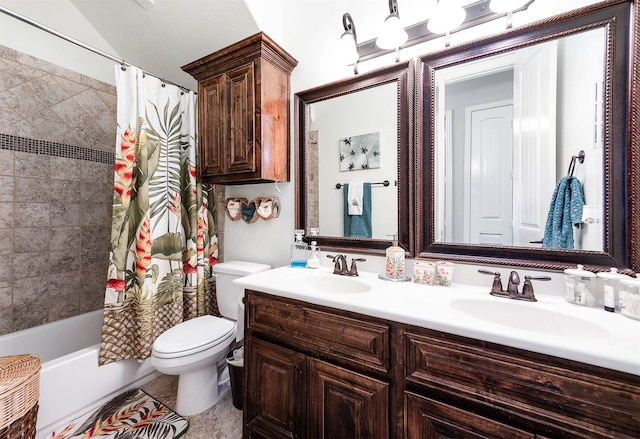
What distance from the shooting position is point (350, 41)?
4.52ft

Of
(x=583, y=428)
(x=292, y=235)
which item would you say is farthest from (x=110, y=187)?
(x=583, y=428)

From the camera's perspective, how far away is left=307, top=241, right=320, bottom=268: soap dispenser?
1508 millimetres

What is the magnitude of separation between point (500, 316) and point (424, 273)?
0.32 meters

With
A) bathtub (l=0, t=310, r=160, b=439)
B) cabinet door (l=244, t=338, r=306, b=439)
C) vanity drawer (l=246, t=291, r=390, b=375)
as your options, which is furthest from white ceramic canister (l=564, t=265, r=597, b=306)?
bathtub (l=0, t=310, r=160, b=439)

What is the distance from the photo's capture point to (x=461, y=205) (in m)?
1.22

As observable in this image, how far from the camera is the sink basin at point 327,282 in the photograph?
4.26 feet

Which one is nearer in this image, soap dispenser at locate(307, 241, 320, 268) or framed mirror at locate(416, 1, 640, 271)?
framed mirror at locate(416, 1, 640, 271)

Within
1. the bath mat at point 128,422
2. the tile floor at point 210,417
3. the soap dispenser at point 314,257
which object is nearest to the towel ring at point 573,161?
the soap dispenser at point 314,257

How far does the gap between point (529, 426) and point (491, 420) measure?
8cm

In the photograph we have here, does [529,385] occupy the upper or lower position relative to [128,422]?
upper

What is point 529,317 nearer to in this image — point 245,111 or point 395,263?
point 395,263

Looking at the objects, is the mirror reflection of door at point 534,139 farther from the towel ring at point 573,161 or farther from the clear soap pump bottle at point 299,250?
the clear soap pump bottle at point 299,250

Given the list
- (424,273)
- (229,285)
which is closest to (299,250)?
(229,285)

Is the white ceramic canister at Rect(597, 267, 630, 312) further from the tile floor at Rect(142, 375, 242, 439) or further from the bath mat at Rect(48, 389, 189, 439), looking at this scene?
the bath mat at Rect(48, 389, 189, 439)
